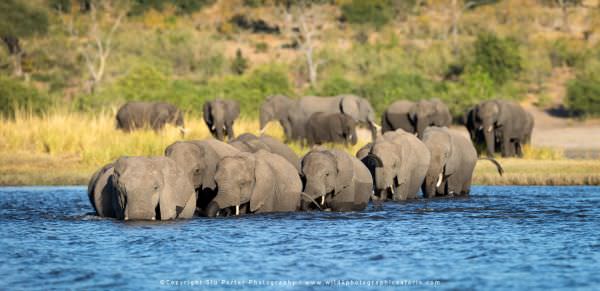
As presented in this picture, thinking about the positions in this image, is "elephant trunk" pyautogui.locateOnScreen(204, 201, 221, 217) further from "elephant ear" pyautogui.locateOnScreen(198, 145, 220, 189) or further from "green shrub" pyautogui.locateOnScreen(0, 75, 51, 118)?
"green shrub" pyautogui.locateOnScreen(0, 75, 51, 118)

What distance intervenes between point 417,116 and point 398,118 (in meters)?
1.68

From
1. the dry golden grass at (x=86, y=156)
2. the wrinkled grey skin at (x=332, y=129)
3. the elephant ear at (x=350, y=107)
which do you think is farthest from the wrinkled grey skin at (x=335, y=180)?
the elephant ear at (x=350, y=107)

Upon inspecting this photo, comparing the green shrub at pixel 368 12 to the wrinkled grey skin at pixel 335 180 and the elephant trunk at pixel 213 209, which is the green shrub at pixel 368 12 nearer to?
the wrinkled grey skin at pixel 335 180

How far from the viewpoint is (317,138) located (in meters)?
34.9

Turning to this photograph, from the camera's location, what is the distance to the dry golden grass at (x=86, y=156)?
86.1ft

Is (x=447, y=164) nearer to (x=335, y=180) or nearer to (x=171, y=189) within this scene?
(x=335, y=180)

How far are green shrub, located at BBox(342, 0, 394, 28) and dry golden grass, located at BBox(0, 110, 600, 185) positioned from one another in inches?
1559

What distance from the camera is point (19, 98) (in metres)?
40.1

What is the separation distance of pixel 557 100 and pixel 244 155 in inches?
1308

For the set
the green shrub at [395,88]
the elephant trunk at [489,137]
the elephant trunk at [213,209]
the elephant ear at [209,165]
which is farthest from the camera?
the green shrub at [395,88]

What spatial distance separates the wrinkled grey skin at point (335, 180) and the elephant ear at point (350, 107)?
18.3 metres

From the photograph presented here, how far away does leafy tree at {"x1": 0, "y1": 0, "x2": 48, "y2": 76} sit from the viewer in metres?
56.3

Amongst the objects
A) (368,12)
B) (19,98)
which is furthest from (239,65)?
(19,98)

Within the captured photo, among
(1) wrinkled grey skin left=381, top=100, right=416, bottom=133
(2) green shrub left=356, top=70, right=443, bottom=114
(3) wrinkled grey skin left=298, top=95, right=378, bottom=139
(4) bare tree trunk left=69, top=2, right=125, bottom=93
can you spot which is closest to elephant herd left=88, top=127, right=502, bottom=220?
(1) wrinkled grey skin left=381, top=100, right=416, bottom=133
